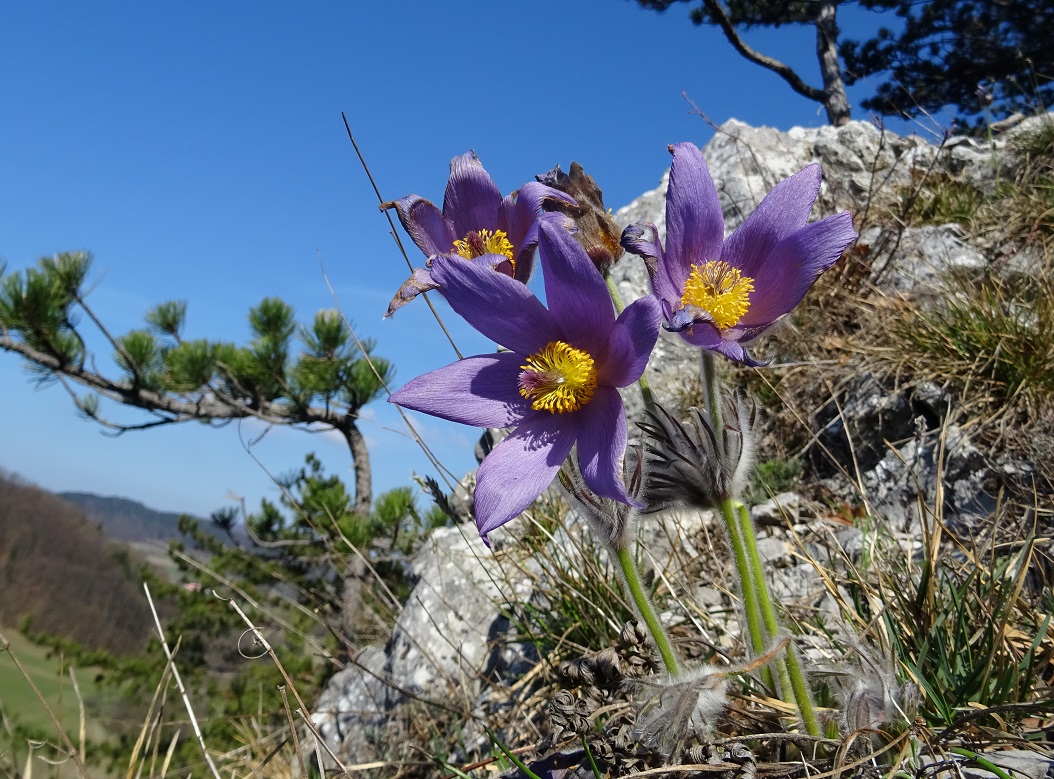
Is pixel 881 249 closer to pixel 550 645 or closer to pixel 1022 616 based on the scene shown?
pixel 1022 616

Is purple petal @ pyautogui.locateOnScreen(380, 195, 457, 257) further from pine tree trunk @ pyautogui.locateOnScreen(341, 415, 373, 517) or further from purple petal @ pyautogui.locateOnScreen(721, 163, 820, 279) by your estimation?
pine tree trunk @ pyautogui.locateOnScreen(341, 415, 373, 517)

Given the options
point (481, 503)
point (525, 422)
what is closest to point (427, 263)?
point (525, 422)

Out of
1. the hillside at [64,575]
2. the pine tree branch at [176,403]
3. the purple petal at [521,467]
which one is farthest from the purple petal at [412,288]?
the hillside at [64,575]

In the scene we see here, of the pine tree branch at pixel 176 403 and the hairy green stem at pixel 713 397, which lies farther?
the pine tree branch at pixel 176 403

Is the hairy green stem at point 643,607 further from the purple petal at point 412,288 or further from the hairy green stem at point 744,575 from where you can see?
the purple petal at point 412,288

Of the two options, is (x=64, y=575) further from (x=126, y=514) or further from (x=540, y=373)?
(x=126, y=514)

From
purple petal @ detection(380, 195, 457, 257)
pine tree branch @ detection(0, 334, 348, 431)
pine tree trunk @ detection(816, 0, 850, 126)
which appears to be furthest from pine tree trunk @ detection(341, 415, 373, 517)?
pine tree trunk @ detection(816, 0, 850, 126)

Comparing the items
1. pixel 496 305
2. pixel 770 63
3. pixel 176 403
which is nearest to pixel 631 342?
pixel 496 305
